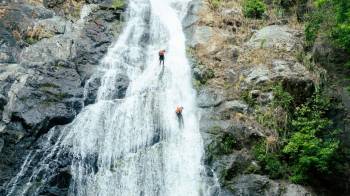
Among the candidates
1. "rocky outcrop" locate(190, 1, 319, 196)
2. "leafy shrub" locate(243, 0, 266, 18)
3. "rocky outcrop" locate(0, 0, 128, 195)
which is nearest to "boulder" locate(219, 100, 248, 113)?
"rocky outcrop" locate(190, 1, 319, 196)

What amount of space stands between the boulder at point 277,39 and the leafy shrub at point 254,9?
1802 millimetres

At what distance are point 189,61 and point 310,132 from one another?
21.6 feet

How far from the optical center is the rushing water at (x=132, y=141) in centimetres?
1487

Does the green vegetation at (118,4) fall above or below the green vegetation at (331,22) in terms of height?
above

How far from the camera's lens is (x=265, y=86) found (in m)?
Answer: 17.8

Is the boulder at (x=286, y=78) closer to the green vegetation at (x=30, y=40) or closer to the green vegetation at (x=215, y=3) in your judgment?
the green vegetation at (x=215, y=3)

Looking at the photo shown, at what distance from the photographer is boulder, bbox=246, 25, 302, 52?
787 inches

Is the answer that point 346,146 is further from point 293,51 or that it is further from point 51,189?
point 51,189

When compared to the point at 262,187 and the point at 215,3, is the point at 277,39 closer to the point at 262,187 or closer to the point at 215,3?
the point at 215,3

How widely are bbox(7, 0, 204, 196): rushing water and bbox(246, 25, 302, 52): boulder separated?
348 cm

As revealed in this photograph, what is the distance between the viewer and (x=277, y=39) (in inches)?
802

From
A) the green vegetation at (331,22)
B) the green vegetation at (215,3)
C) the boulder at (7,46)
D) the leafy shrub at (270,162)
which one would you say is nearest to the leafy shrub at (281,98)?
the leafy shrub at (270,162)

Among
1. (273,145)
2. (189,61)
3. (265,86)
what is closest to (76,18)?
(189,61)

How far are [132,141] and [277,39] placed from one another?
863cm
